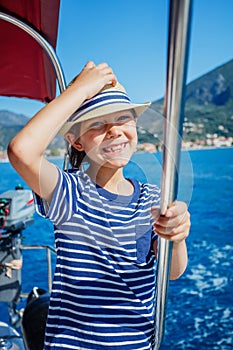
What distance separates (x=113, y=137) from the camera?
508 millimetres

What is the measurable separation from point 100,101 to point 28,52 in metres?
0.70

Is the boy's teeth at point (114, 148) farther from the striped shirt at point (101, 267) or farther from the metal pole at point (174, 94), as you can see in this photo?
the metal pole at point (174, 94)

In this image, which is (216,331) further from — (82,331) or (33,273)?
(82,331)

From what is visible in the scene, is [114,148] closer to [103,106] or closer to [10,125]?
[103,106]

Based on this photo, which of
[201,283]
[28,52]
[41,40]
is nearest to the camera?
[41,40]

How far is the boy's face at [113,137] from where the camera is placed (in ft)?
1.66

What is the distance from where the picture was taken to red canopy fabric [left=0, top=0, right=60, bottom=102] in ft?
2.98

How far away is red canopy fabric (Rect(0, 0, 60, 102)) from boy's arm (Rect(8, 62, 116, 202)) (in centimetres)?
46

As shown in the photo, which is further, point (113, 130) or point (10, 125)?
point (10, 125)

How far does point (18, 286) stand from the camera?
2.07 meters

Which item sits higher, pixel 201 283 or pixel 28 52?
pixel 28 52

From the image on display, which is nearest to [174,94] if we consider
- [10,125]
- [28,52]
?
[10,125]

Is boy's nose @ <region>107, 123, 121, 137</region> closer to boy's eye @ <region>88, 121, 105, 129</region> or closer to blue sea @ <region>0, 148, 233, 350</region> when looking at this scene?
boy's eye @ <region>88, 121, 105, 129</region>

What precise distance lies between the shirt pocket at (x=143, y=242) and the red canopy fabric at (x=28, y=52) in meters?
0.56
